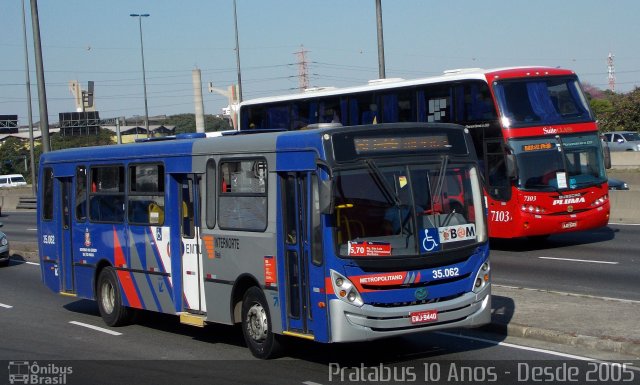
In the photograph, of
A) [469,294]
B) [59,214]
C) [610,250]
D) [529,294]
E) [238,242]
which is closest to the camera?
[469,294]

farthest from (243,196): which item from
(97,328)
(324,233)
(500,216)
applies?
(500,216)

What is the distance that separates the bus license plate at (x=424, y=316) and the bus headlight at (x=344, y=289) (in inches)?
23.2

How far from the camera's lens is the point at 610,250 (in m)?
20.0

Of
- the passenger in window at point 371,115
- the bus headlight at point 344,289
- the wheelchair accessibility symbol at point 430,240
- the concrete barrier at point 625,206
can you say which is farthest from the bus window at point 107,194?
the concrete barrier at point 625,206

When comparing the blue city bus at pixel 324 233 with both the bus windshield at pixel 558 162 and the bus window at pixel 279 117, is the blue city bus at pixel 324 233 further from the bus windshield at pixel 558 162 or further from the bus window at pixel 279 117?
the bus window at pixel 279 117

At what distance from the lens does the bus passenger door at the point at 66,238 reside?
48.4ft

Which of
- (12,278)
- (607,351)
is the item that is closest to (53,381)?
(607,351)

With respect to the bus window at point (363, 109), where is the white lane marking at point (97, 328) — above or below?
below

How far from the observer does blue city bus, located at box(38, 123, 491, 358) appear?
31.0 ft

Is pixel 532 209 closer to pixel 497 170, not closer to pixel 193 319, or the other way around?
pixel 497 170

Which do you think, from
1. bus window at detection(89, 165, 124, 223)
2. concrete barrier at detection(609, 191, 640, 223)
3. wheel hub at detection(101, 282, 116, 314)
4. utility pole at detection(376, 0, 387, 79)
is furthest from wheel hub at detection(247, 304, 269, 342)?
concrete barrier at detection(609, 191, 640, 223)

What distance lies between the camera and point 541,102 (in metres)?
19.9

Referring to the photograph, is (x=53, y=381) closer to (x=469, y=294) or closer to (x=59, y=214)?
(x=469, y=294)

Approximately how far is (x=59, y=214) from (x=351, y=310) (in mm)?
7302
